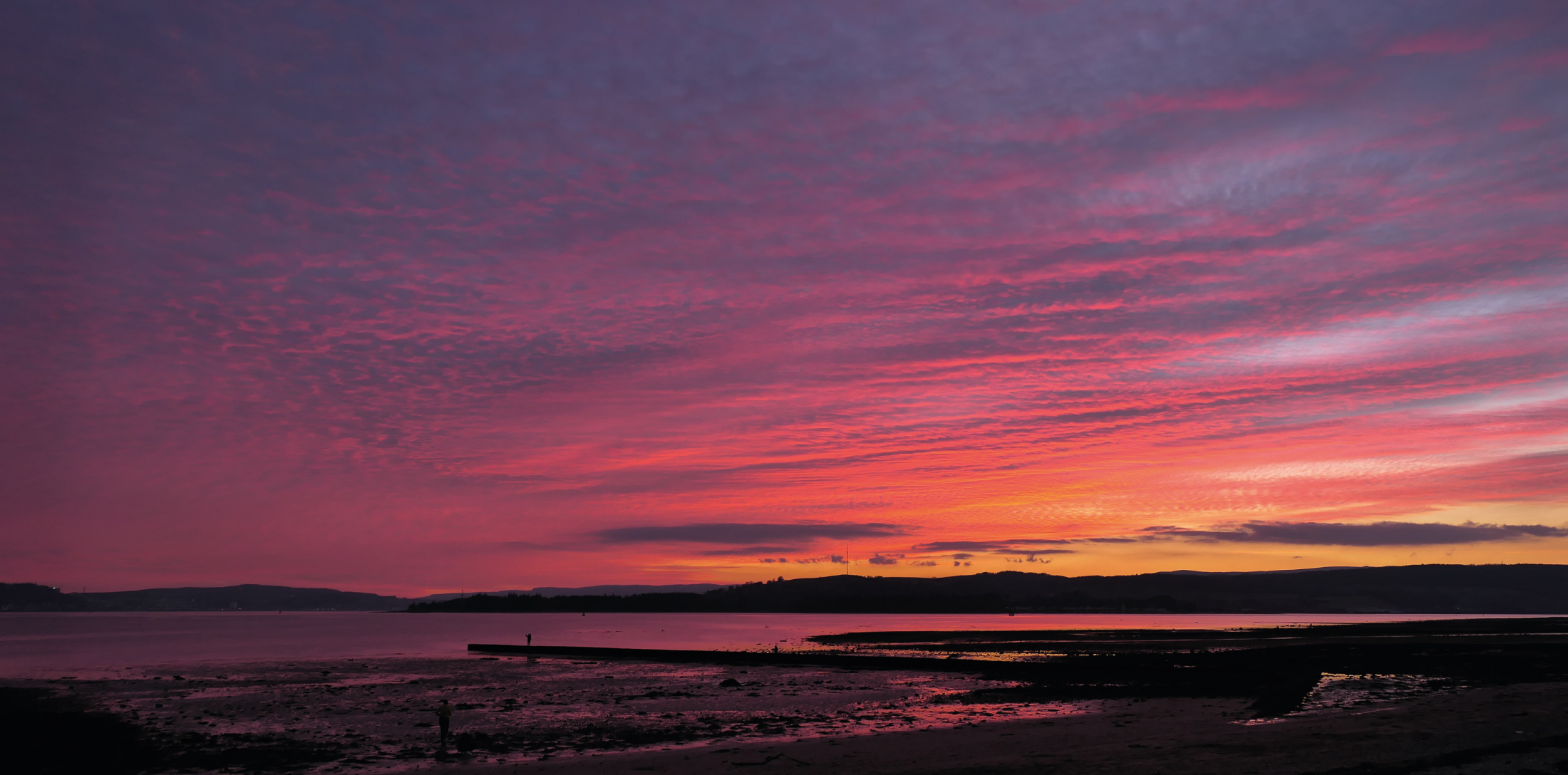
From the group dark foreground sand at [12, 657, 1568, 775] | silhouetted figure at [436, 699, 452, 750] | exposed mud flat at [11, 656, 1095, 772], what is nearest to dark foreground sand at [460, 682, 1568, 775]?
dark foreground sand at [12, 657, 1568, 775]

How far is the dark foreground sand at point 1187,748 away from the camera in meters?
21.2

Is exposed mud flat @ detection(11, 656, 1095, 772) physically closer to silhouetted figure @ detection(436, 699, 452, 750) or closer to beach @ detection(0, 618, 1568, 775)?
beach @ detection(0, 618, 1568, 775)

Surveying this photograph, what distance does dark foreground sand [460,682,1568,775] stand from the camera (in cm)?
2120

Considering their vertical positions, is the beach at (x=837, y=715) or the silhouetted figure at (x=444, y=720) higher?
the silhouetted figure at (x=444, y=720)

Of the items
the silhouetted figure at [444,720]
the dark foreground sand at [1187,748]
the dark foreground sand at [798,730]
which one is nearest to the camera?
the dark foreground sand at [1187,748]

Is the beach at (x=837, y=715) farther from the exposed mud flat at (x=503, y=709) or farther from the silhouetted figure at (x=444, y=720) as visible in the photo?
the silhouetted figure at (x=444, y=720)

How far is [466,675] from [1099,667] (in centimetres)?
4210

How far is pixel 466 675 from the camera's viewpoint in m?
61.3

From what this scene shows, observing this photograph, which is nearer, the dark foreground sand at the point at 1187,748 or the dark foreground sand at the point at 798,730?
the dark foreground sand at the point at 1187,748

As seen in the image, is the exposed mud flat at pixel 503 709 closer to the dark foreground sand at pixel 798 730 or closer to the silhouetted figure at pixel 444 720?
the dark foreground sand at pixel 798 730

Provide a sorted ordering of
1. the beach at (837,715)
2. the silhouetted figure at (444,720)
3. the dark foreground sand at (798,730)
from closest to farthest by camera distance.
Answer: the dark foreground sand at (798,730) < the beach at (837,715) < the silhouetted figure at (444,720)

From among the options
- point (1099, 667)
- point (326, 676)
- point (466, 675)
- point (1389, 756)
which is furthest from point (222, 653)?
point (1389, 756)

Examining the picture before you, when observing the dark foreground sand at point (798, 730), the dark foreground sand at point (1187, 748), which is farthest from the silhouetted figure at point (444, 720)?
the dark foreground sand at point (1187, 748)

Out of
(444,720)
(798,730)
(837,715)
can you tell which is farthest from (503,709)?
(798,730)
